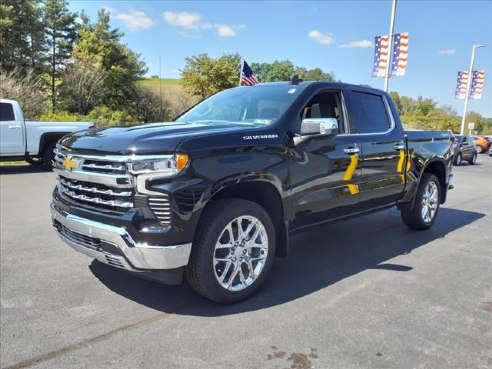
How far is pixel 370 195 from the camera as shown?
5.08 metres

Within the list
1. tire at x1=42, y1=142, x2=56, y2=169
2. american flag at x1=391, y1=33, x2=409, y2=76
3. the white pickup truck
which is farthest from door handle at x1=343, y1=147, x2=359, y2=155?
american flag at x1=391, y1=33, x2=409, y2=76

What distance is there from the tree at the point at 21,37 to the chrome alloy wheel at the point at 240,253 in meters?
30.3

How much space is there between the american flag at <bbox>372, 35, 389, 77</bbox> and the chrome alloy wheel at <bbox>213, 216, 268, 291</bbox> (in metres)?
17.1

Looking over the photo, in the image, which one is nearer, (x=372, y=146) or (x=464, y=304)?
(x=464, y=304)

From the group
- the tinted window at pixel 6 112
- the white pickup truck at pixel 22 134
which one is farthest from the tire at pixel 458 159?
the tinted window at pixel 6 112

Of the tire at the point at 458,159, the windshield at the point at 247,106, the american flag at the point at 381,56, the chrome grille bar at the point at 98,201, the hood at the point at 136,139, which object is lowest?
the tire at the point at 458,159

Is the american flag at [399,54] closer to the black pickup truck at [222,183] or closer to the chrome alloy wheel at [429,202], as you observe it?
the chrome alloy wheel at [429,202]

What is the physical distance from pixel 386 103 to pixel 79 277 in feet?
13.4

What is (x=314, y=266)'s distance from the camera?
4.77 meters

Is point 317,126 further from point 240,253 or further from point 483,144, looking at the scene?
point 483,144

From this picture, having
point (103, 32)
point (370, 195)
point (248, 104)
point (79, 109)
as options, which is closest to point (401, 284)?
point (370, 195)

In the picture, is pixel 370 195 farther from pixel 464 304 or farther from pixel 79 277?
pixel 79 277

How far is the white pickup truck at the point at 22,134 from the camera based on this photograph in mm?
12234

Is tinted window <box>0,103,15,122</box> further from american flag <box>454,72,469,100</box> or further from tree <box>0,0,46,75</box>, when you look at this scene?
american flag <box>454,72,469,100</box>
